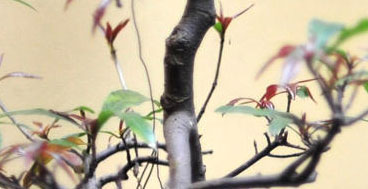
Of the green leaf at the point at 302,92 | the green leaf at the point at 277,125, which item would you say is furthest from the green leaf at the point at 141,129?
the green leaf at the point at 302,92

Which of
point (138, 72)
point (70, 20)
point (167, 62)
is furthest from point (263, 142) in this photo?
point (167, 62)

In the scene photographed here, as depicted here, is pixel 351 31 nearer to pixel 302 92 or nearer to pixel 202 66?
pixel 302 92

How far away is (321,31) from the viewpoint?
193 millimetres

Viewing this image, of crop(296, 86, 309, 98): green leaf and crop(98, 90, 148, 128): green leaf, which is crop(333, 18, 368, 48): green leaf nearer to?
crop(98, 90, 148, 128): green leaf

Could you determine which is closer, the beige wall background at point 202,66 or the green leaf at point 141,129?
the green leaf at point 141,129

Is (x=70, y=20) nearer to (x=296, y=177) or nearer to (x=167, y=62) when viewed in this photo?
(x=167, y=62)

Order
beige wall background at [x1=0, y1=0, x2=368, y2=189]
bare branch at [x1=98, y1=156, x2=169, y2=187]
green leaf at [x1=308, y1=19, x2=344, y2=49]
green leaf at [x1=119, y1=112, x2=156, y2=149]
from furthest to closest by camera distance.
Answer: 1. beige wall background at [x1=0, y1=0, x2=368, y2=189]
2. bare branch at [x1=98, y1=156, x2=169, y2=187]
3. green leaf at [x1=119, y1=112, x2=156, y2=149]
4. green leaf at [x1=308, y1=19, x2=344, y2=49]

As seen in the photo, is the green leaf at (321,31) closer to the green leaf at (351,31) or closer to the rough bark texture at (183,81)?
the green leaf at (351,31)

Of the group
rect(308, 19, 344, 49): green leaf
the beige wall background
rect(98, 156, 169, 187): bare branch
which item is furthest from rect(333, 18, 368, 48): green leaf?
the beige wall background

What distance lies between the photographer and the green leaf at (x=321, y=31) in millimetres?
190

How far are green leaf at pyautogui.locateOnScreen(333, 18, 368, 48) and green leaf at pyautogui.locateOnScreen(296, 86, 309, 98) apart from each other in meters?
0.32

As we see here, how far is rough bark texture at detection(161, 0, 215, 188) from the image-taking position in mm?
369

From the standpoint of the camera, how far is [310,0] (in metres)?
0.98

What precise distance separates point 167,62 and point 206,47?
0.61 metres
